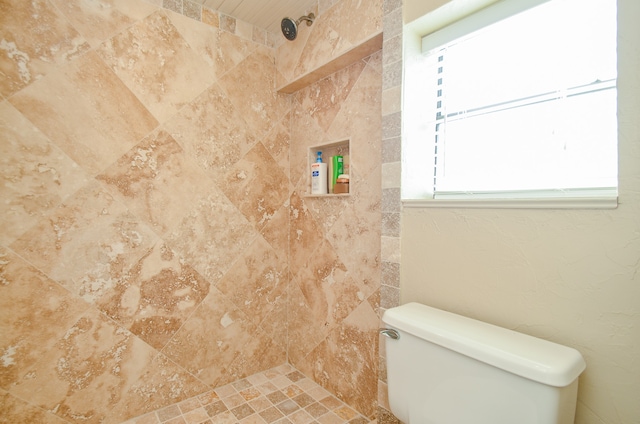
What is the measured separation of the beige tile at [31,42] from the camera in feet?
3.77

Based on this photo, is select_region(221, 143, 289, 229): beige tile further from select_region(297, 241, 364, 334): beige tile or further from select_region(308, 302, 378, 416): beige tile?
select_region(308, 302, 378, 416): beige tile

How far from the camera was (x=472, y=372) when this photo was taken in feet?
2.46

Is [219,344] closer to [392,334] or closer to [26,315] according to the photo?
[26,315]

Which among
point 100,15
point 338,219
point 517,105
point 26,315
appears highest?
point 100,15

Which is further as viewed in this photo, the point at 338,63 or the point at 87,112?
the point at 338,63

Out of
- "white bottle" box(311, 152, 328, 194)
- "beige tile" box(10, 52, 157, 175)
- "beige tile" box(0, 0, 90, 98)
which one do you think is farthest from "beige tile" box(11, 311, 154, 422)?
"white bottle" box(311, 152, 328, 194)

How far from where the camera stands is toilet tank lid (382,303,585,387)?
64cm

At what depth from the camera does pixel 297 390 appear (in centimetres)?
161

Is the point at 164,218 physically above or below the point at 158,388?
above

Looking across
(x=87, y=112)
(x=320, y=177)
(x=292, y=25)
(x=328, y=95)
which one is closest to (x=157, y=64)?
(x=87, y=112)

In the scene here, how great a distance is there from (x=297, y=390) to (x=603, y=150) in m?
1.61

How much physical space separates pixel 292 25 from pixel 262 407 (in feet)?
6.04

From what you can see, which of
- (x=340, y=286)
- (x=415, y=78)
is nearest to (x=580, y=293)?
(x=415, y=78)

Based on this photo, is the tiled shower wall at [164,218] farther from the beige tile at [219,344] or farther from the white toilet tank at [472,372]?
the white toilet tank at [472,372]
